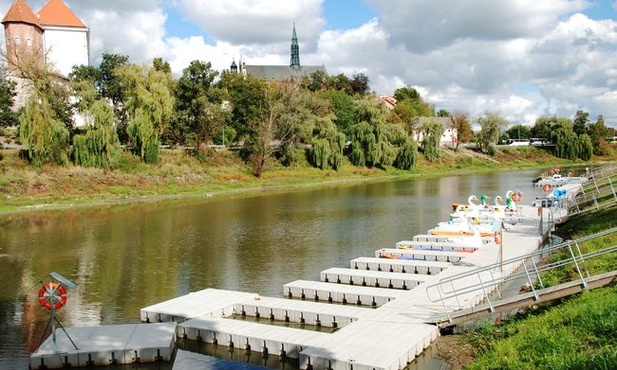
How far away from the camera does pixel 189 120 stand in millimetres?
57000

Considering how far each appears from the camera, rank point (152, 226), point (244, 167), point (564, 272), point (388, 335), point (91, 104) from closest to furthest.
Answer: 1. point (388, 335)
2. point (564, 272)
3. point (152, 226)
4. point (91, 104)
5. point (244, 167)

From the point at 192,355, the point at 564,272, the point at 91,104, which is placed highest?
the point at 91,104

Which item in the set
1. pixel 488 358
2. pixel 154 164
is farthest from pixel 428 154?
pixel 488 358

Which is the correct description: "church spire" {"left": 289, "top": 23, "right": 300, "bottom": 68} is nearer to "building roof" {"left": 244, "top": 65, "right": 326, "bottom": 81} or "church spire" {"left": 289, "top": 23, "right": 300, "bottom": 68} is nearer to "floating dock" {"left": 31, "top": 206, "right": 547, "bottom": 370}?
"building roof" {"left": 244, "top": 65, "right": 326, "bottom": 81}

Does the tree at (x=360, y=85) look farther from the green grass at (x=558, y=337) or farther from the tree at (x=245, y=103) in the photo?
the green grass at (x=558, y=337)

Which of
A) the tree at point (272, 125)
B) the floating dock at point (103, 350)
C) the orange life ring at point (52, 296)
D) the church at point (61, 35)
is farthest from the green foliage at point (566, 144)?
the orange life ring at point (52, 296)

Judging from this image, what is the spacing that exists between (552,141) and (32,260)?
87938mm

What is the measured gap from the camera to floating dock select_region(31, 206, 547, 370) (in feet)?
37.6

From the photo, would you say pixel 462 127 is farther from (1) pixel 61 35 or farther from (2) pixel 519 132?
(1) pixel 61 35

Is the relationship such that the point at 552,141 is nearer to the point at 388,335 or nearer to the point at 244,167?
the point at 244,167

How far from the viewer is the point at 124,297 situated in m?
17.5

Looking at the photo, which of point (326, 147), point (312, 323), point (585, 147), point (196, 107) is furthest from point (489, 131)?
point (312, 323)

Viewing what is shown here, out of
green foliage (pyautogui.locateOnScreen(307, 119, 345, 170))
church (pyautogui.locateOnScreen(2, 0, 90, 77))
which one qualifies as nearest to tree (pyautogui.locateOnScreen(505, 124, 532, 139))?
green foliage (pyautogui.locateOnScreen(307, 119, 345, 170))

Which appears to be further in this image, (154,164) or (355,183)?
(355,183)
